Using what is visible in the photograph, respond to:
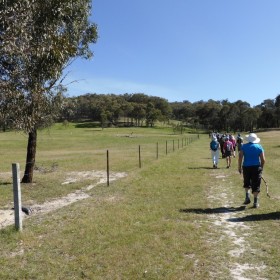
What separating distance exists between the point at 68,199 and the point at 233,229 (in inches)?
274

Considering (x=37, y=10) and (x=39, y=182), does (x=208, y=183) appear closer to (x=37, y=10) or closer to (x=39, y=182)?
(x=39, y=182)

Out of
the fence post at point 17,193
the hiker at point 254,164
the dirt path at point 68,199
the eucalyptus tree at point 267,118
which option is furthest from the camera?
the eucalyptus tree at point 267,118

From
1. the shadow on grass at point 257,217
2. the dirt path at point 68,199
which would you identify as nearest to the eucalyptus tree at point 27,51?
the dirt path at point 68,199

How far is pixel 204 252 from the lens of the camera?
739cm

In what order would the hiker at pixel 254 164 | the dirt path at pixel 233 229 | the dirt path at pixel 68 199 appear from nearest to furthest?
1. the dirt path at pixel 233 229
2. the dirt path at pixel 68 199
3. the hiker at pixel 254 164

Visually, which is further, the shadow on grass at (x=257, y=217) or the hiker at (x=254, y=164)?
the hiker at (x=254, y=164)

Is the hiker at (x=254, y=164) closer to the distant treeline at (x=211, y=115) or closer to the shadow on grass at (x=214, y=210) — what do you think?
the shadow on grass at (x=214, y=210)

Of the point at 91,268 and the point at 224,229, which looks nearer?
the point at 91,268

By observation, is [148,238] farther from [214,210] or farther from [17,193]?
[214,210]

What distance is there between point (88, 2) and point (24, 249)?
506 inches

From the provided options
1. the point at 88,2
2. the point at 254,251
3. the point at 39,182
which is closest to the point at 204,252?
the point at 254,251

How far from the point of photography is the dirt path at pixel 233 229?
21.2 feet

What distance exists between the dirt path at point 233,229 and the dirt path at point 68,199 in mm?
4870

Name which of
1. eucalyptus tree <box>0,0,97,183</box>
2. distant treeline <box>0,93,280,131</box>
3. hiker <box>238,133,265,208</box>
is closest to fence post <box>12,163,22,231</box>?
eucalyptus tree <box>0,0,97,183</box>
